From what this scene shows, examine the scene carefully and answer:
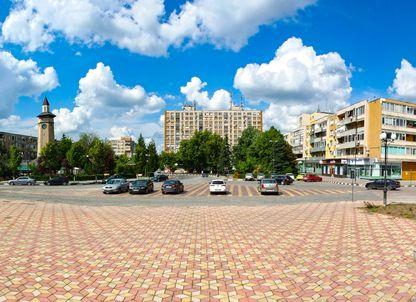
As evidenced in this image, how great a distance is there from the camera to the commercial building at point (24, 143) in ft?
405

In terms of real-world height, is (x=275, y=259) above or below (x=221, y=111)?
below

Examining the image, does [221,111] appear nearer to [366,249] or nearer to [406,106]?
[406,106]

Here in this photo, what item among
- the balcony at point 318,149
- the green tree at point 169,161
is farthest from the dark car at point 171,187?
the green tree at point 169,161

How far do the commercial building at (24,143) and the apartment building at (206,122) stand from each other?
221ft

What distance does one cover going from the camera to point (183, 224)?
45.0ft

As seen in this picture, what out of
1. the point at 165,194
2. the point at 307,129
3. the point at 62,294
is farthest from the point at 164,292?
the point at 307,129

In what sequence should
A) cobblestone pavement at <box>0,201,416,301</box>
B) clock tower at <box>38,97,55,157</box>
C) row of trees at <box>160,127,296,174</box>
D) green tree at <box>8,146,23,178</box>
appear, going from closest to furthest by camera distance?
cobblestone pavement at <box>0,201,416,301</box> < green tree at <box>8,146,23,178</box> < row of trees at <box>160,127,296,174</box> < clock tower at <box>38,97,55,157</box>

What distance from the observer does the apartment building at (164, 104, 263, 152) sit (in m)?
186

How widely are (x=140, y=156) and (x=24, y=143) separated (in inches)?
2867

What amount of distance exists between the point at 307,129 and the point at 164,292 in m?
103

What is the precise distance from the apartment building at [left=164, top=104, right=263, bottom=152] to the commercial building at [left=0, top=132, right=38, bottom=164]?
6747 centimetres

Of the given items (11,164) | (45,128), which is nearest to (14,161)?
(11,164)

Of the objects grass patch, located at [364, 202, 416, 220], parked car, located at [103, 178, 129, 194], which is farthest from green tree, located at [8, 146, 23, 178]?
grass patch, located at [364, 202, 416, 220]

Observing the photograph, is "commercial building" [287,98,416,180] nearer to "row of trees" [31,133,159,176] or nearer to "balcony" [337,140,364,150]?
"balcony" [337,140,364,150]
